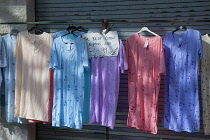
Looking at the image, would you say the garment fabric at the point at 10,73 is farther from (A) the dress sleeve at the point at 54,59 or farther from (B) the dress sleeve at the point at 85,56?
(B) the dress sleeve at the point at 85,56

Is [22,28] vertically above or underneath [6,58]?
above

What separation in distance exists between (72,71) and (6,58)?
1004 millimetres

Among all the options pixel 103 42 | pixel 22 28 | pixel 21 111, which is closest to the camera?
pixel 103 42

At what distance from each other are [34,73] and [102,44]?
1.03m

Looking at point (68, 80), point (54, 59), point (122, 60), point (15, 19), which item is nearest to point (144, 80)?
point (122, 60)

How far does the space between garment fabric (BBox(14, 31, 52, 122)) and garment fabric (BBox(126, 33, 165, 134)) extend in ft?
3.70

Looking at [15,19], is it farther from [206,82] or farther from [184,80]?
[206,82]

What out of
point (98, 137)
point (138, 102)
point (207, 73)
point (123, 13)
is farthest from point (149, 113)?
point (123, 13)

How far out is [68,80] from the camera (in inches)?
146

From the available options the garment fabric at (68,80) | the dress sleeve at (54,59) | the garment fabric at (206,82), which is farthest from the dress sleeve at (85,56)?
the garment fabric at (206,82)

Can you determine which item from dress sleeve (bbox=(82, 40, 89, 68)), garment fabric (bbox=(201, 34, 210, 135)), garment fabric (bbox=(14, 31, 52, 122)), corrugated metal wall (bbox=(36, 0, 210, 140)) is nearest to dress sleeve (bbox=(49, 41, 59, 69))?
garment fabric (bbox=(14, 31, 52, 122))

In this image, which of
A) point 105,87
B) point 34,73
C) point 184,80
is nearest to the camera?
point 184,80

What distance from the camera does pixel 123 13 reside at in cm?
445

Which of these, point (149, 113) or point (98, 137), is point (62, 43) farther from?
point (98, 137)
